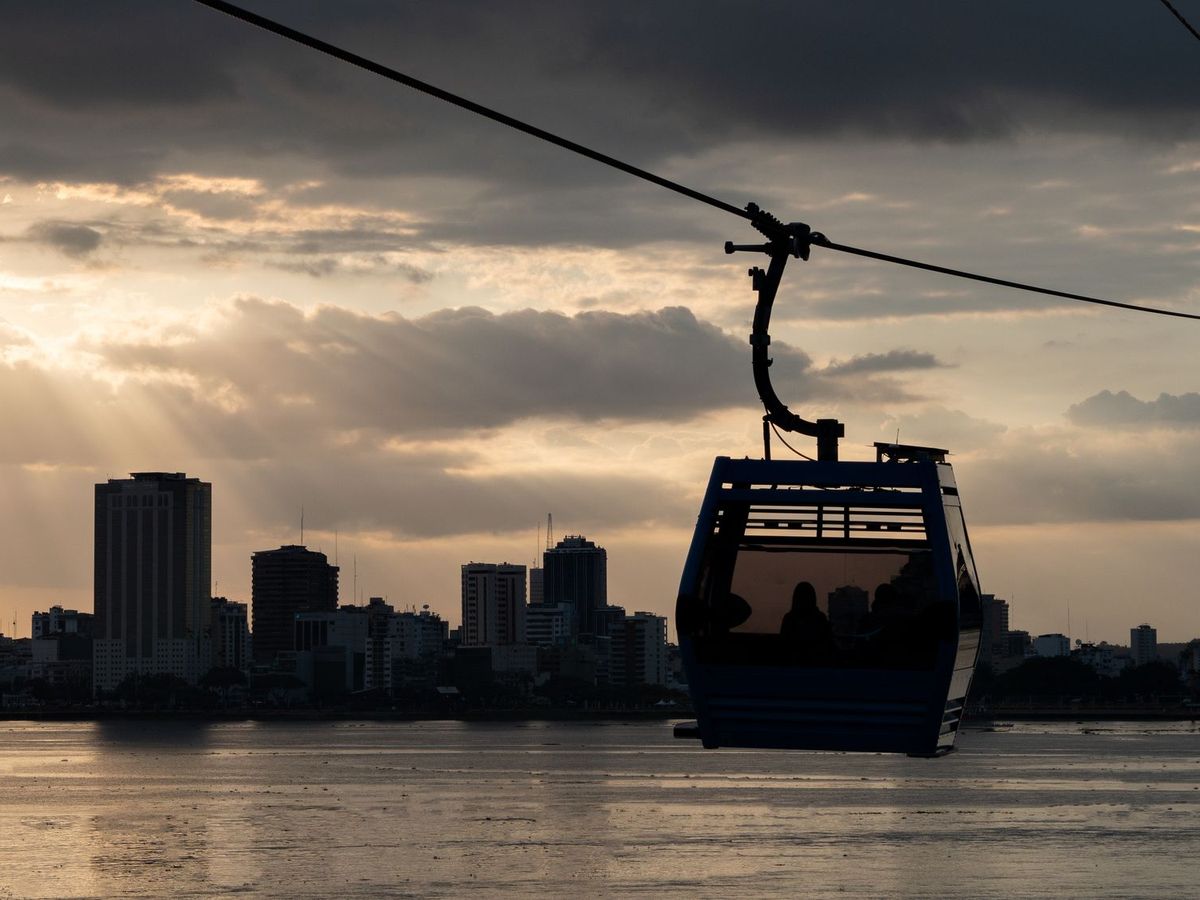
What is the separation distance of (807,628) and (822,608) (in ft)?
0.93

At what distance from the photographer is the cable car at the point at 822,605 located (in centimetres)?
1983

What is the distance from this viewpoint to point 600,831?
362 feet

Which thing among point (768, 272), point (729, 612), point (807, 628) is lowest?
point (807, 628)

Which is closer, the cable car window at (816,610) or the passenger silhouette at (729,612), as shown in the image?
the cable car window at (816,610)

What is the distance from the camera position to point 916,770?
620 feet

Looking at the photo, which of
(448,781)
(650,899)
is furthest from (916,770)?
(650,899)

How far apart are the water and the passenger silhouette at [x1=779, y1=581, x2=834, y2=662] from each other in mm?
62619

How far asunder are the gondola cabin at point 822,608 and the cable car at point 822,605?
0.05ft

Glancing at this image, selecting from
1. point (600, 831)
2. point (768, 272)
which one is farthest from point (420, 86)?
point (600, 831)

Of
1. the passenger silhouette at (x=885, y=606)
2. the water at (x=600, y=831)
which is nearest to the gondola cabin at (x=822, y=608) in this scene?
the passenger silhouette at (x=885, y=606)

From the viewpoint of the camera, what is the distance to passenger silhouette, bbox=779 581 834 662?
20078mm

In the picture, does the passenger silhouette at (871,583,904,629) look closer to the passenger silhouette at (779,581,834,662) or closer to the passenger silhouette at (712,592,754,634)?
the passenger silhouette at (779,581,834,662)

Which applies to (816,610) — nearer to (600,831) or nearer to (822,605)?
(822,605)

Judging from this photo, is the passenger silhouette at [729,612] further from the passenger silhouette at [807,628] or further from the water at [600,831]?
the water at [600,831]
